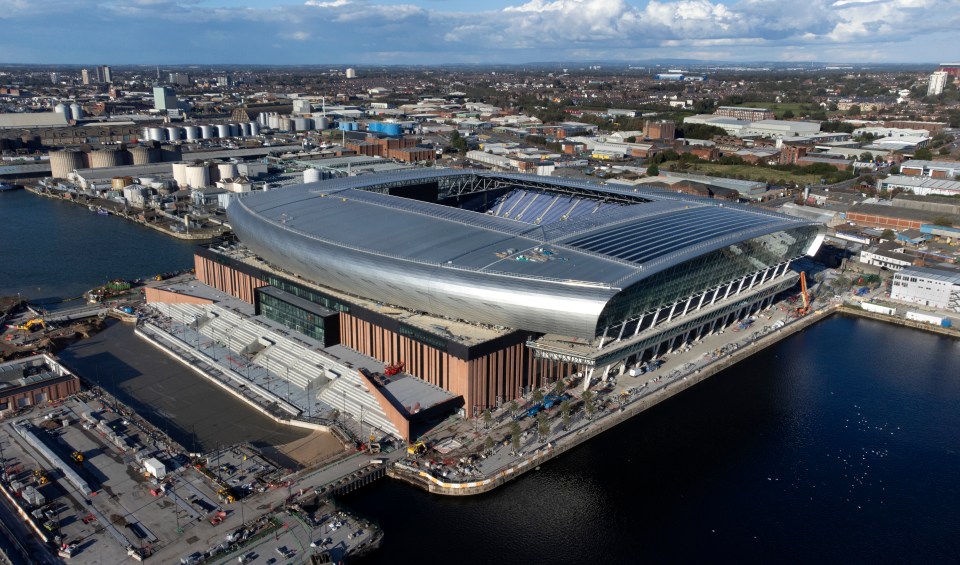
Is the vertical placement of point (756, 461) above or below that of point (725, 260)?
below

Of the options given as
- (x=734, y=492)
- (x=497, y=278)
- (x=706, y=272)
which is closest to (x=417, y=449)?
(x=497, y=278)

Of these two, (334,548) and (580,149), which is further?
(580,149)

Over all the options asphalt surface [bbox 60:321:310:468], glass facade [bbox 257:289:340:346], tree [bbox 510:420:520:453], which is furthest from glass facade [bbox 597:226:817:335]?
asphalt surface [bbox 60:321:310:468]

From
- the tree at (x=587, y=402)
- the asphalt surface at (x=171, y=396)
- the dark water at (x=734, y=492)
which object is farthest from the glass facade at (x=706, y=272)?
the asphalt surface at (x=171, y=396)

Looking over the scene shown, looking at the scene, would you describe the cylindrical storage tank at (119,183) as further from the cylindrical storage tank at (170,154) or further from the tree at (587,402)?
the tree at (587,402)

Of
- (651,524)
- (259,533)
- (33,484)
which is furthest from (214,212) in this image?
(651,524)

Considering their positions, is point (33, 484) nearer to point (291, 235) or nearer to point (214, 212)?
point (291, 235)
